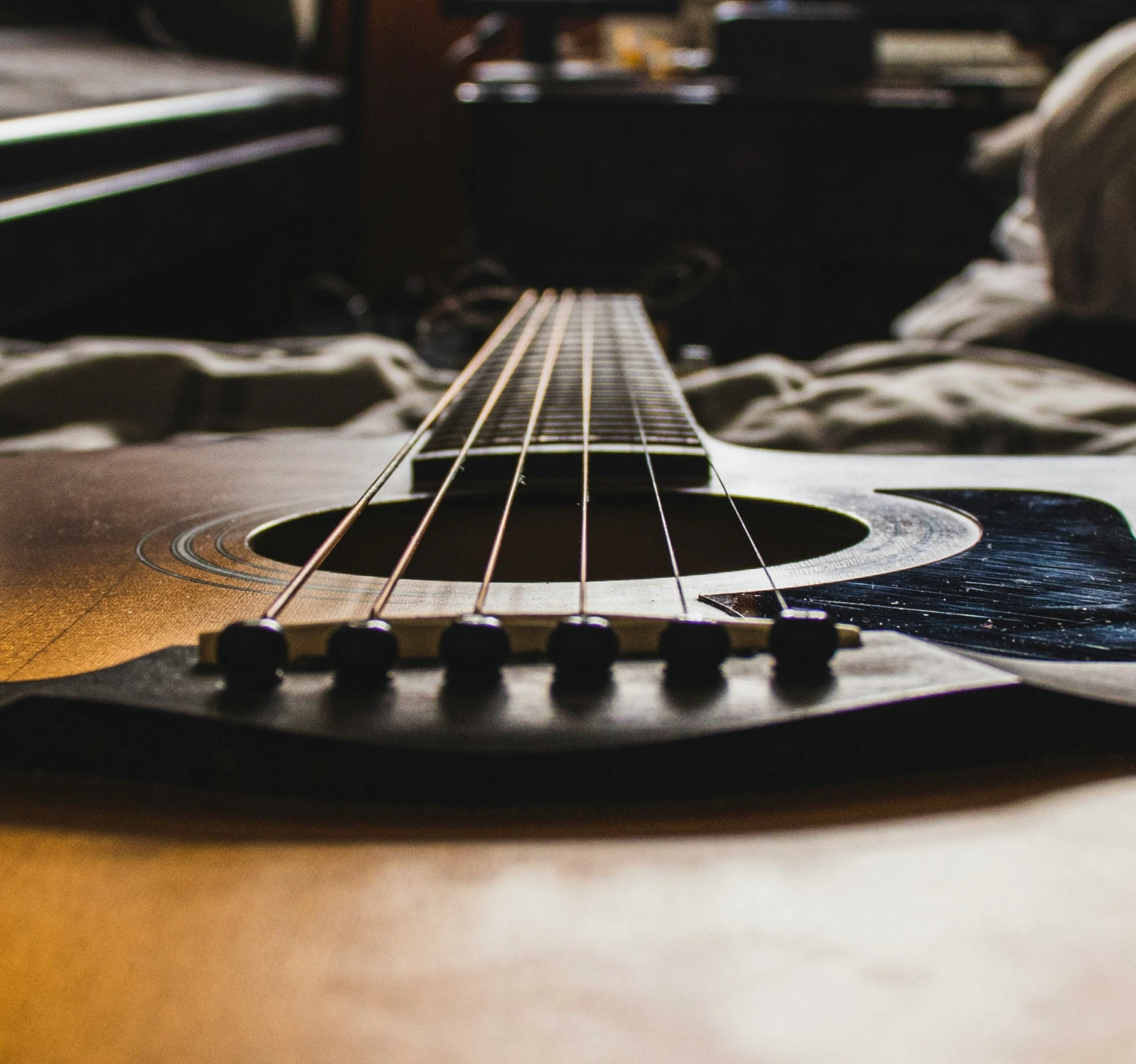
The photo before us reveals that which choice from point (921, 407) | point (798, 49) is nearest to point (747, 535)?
point (921, 407)

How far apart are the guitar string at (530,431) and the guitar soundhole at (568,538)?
2cm

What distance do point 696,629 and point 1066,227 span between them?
1.19m

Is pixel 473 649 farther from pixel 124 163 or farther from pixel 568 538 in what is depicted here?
pixel 124 163

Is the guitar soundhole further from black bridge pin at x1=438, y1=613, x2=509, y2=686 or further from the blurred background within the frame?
the blurred background

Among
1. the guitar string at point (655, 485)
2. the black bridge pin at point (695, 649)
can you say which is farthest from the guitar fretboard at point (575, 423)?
the black bridge pin at point (695, 649)

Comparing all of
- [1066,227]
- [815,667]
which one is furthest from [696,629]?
[1066,227]

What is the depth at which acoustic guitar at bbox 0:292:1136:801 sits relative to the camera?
0.30m

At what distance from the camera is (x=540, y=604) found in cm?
41

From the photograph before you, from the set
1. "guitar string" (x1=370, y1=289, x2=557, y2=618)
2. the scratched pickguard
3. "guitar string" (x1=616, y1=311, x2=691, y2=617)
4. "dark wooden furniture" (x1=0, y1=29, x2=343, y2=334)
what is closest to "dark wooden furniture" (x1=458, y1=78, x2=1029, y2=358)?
"dark wooden furniture" (x1=0, y1=29, x2=343, y2=334)

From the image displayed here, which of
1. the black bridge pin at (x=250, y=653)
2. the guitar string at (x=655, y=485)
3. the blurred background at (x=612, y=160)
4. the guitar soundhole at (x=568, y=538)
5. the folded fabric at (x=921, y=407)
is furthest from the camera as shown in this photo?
the blurred background at (x=612, y=160)

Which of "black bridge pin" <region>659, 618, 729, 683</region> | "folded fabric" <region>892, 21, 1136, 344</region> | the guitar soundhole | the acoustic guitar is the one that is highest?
"folded fabric" <region>892, 21, 1136, 344</region>

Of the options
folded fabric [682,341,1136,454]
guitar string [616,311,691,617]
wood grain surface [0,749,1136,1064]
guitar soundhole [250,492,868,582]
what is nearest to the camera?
wood grain surface [0,749,1136,1064]

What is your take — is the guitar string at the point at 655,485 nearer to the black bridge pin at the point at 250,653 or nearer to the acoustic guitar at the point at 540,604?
the acoustic guitar at the point at 540,604

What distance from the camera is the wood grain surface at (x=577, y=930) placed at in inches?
7.9
